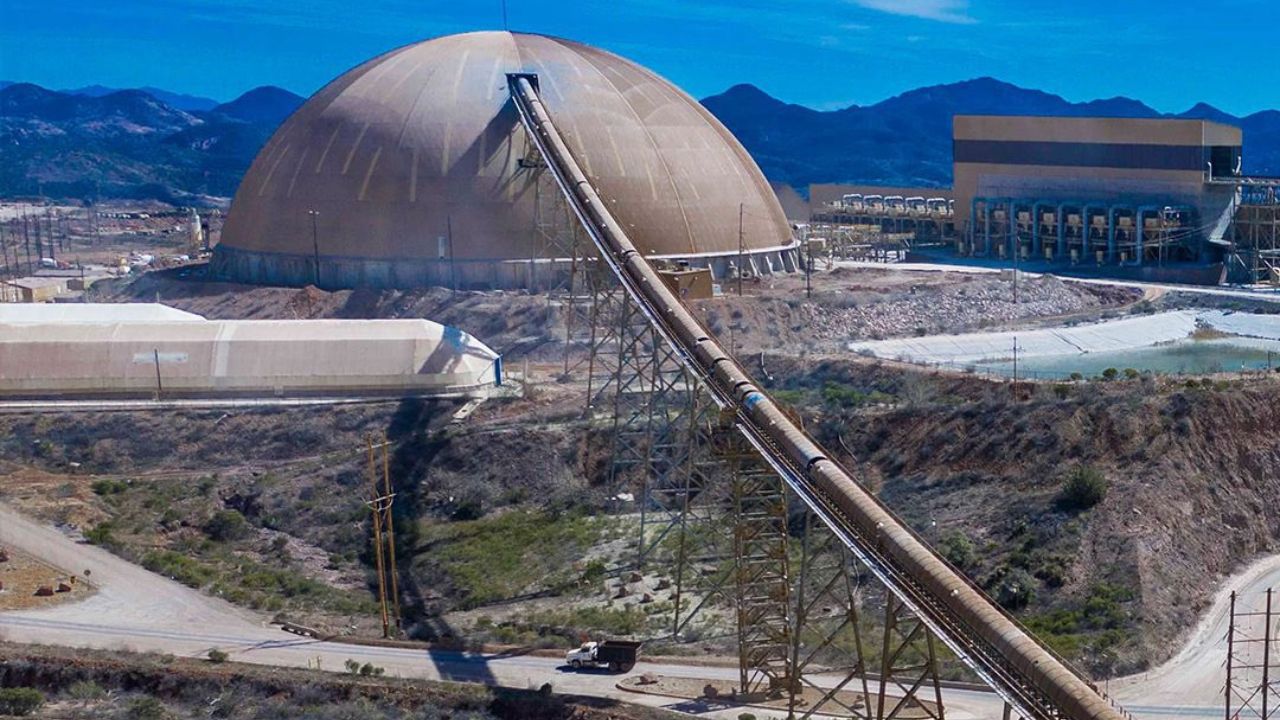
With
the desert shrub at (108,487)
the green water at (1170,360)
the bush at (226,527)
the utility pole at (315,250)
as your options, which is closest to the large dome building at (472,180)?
the utility pole at (315,250)

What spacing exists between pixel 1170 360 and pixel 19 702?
43.7 m

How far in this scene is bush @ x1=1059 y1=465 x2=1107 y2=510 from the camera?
45.8 meters

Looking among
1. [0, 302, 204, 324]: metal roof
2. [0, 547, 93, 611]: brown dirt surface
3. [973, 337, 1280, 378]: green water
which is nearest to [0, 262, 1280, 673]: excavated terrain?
[0, 547, 93, 611]: brown dirt surface

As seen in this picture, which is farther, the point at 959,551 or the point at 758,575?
the point at 959,551

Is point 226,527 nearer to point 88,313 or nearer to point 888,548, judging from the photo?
point 88,313

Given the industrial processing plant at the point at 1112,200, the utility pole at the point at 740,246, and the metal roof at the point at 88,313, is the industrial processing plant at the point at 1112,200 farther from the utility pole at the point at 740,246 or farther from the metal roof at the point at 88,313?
the metal roof at the point at 88,313

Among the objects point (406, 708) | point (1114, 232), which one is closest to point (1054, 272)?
point (1114, 232)

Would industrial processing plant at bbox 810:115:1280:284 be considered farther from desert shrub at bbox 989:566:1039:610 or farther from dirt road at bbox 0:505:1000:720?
dirt road at bbox 0:505:1000:720

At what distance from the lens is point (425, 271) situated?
261 ft

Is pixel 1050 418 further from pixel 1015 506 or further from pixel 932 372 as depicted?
pixel 932 372

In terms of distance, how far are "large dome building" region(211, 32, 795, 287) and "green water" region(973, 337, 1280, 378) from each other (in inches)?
728

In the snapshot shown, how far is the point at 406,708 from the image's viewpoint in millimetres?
37375

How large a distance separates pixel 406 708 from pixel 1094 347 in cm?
3998

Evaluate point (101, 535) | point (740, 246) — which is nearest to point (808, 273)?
point (740, 246)
